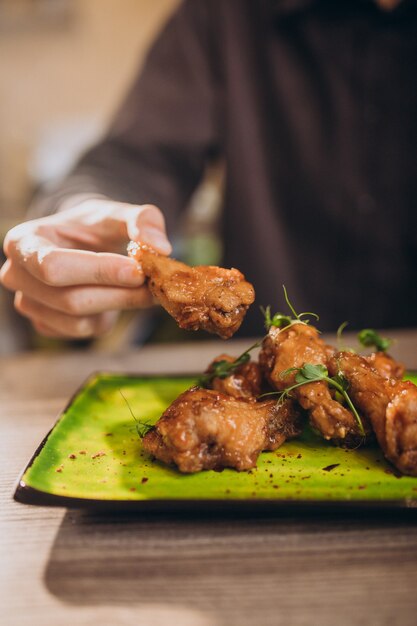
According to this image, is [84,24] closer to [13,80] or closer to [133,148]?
[13,80]

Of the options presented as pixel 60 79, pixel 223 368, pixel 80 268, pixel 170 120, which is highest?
pixel 60 79

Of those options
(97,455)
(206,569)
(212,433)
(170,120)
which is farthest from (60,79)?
(206,569)

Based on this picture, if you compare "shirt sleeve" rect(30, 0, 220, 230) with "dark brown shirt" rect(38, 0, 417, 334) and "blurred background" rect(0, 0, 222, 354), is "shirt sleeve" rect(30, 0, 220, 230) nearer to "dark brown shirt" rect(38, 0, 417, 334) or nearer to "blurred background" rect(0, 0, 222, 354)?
"dark brown shirt" rect(38, 0, 417, 334)

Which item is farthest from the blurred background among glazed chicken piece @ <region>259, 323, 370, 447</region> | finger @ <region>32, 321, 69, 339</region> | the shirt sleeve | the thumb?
glazed chicken piece @ <region>259, 323, 370, 447</region>

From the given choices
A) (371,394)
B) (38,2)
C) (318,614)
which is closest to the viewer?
(318,614)

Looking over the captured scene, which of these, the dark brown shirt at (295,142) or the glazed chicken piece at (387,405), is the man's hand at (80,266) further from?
the dark brown shirt at (295,142)

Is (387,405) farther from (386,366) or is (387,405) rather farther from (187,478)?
(187,478)

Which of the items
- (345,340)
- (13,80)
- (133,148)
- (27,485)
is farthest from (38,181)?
(27,485)
